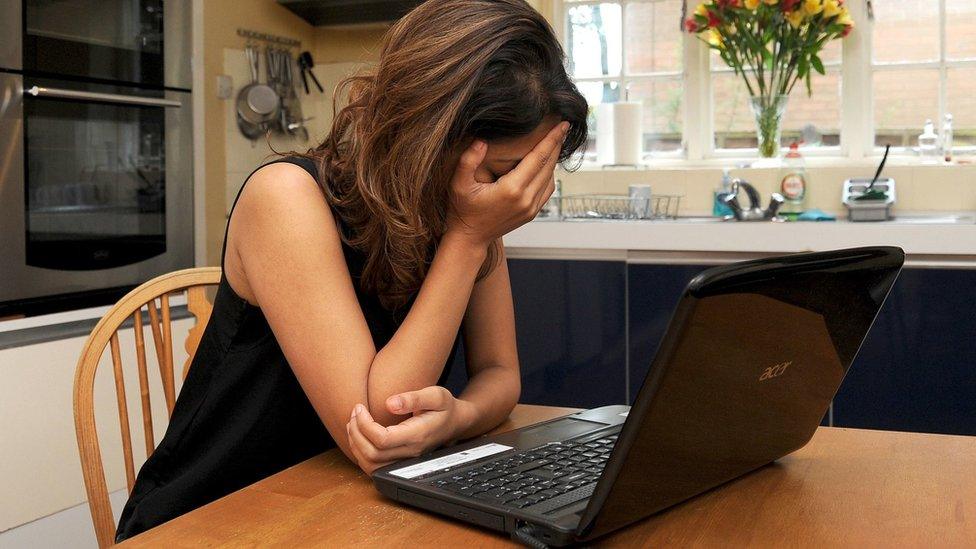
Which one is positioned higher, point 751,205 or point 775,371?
point 751,205

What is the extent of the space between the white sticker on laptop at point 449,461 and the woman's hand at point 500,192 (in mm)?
237

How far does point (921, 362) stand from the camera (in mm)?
2438

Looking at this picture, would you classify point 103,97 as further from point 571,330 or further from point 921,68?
point 921,68

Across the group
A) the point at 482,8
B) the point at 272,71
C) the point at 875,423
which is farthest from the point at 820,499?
the point at 272,71

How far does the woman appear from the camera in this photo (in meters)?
0.99

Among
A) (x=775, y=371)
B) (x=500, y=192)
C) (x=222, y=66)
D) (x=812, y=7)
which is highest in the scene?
(x=812, y=7)

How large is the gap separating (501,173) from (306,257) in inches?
8.9

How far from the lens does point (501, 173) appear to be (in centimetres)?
106

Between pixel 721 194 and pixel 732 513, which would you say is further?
pixel 721 194

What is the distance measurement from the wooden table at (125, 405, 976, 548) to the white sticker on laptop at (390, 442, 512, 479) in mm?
29

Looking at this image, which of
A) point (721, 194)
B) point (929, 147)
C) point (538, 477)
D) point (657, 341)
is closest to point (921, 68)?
point (929, 147)

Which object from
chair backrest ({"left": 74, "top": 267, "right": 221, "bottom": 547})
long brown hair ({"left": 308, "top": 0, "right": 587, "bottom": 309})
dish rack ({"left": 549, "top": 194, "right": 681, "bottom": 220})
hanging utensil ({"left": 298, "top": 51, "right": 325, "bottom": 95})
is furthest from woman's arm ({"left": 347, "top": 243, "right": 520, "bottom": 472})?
hanging utensil ({"left": 298, "top": 51, "right": 325, "bottom": 95})

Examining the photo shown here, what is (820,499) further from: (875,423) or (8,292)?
(8,292)

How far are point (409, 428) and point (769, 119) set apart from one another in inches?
101
